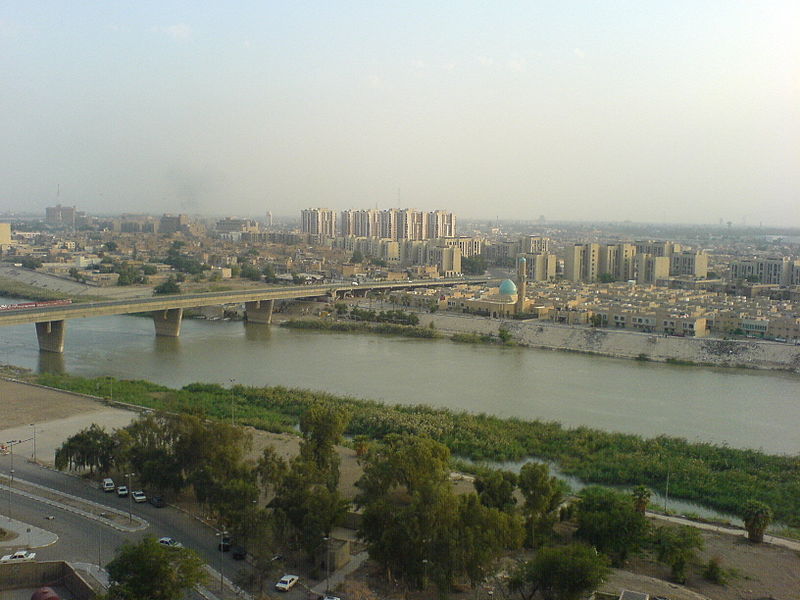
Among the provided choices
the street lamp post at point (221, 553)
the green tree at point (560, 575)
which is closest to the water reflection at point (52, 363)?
the street lamp post at point (221, 553)

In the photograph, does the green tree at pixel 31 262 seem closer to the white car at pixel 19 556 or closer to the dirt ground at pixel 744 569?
the white car at pixel 19 556

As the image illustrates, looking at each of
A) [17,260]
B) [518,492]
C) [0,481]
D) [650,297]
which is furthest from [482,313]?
[17,260]

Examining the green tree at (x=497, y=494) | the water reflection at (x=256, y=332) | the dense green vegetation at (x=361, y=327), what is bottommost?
the water reflection at (x=256, y=332)

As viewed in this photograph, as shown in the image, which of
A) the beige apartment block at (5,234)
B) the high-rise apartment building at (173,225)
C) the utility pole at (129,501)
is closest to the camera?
the utility pole at (129,501)

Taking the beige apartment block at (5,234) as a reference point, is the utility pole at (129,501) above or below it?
below

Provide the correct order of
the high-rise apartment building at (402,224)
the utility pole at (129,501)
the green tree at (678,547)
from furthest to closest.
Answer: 1. the high-rise apartment building at (402,224)
2. the utility pole at (129,501)
3. the green tree at (678,547)

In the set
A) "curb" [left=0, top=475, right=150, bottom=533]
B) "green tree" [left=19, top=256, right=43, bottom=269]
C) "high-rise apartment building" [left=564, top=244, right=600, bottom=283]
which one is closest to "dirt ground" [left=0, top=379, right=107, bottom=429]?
"curb" [left=0, top=475, right=150, bottom=533]
